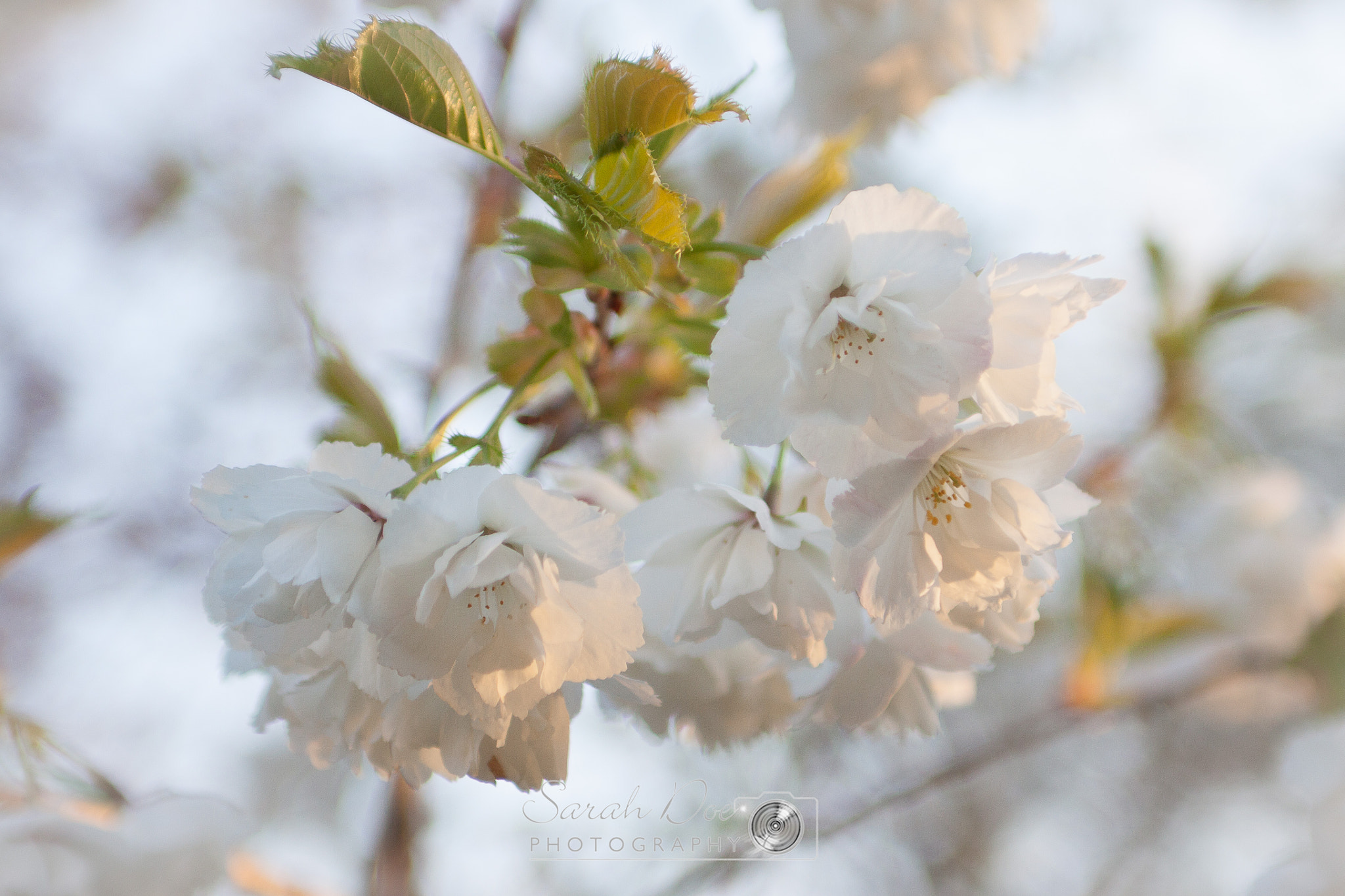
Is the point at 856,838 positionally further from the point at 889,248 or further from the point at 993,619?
the point at 889,248

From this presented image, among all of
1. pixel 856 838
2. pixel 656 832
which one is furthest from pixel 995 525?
pixel 856 838

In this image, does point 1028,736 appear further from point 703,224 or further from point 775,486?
point 703,224

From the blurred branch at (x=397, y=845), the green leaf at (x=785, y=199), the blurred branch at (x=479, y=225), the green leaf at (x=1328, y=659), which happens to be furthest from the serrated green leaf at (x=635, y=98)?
the green leaf at (x=1328, y=659)

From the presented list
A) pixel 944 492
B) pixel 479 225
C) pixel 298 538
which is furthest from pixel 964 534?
pixel 479 225

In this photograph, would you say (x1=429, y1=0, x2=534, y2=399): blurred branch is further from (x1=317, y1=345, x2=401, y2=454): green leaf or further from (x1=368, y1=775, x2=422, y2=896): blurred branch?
(x1=368, y1=775, x2=422, y2=896): blurred branch

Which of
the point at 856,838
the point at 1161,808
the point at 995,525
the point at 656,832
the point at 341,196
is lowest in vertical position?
the point at 1161,808

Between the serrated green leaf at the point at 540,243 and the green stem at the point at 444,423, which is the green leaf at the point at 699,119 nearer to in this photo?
the serrated green leaf at the point at 540,243

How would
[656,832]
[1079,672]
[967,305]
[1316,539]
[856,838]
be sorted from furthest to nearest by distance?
1. [856,838]
2. [1316,539]
3. [1079,672]
4. [656,832]
5. [967,305]
